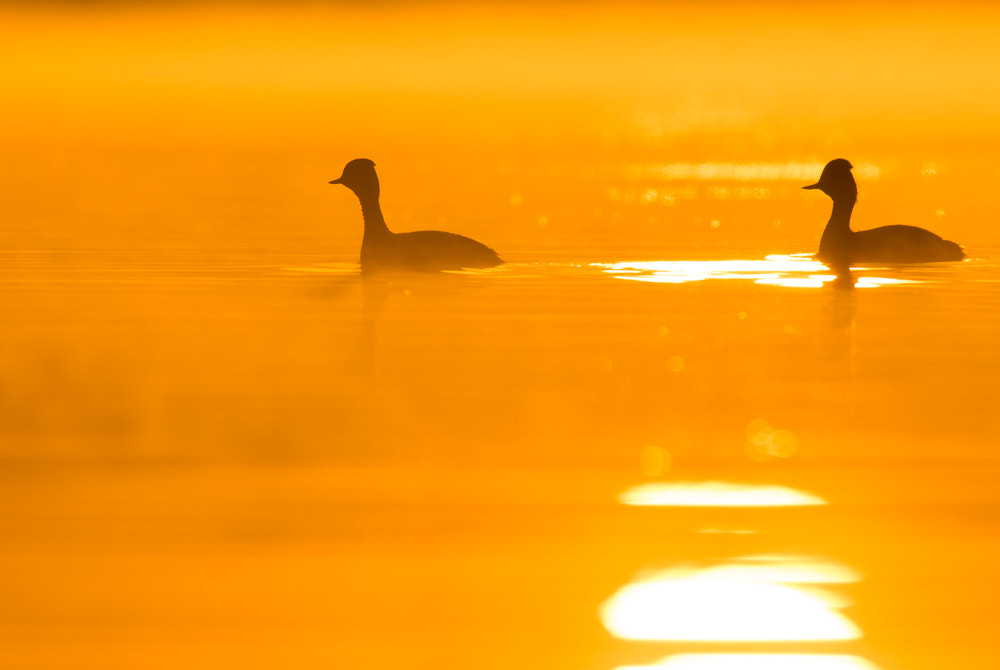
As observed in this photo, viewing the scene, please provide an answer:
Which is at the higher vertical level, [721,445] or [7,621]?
[721,445]

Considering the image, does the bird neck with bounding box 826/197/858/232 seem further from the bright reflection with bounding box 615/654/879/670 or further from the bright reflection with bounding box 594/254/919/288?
the bright reflection with bounding box 615/654/879/670

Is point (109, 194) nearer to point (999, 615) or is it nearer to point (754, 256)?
point (754, 256)

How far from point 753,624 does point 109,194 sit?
41067 millimetres

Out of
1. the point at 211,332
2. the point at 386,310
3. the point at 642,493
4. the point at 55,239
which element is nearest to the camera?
the point at 642,493

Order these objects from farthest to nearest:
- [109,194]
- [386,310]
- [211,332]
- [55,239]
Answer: [109,194], [55,239], [386,310], [211,332]

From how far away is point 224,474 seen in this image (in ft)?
30.5

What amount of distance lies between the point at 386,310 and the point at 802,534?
30.3ft

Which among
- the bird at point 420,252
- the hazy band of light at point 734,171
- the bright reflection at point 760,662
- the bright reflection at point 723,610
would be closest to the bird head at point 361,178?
the bird at point 420,252

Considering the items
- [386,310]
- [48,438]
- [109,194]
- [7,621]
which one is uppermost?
[109,194]

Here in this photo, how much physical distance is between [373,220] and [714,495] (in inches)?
514

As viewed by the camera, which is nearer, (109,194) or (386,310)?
(386,310)

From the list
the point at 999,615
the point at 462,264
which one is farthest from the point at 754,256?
the point at 999,615

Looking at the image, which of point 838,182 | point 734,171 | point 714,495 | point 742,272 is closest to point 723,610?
point 714,495

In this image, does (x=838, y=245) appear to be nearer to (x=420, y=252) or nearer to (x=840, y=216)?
(x=840, y=216)
